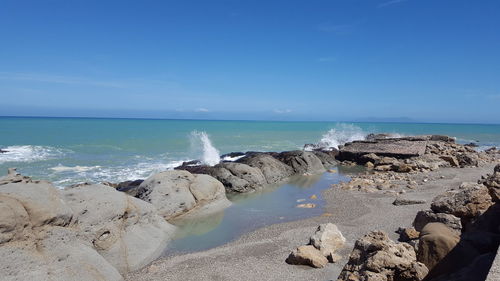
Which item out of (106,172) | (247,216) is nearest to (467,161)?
(247,216)

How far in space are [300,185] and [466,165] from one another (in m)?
12.5

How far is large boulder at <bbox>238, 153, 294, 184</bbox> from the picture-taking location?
19.4 meters

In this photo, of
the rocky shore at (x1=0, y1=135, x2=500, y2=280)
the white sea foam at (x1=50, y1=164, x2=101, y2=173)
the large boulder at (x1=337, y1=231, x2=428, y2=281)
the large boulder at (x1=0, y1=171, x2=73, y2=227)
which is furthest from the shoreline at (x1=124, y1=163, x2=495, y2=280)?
the white sea foam at (x1=50, y1=164, x2=101, y2=173)

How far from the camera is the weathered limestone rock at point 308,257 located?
7516 mm

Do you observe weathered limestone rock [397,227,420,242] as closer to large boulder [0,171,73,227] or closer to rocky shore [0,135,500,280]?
rocky shore [0,135,500,280]

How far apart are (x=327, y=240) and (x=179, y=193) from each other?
6.20m

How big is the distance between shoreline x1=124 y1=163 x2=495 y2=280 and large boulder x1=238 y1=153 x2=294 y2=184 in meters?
4.84

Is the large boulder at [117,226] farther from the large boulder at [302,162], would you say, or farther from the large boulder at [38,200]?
the large boulder at [302,162]

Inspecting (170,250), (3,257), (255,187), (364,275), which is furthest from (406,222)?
(3,257)

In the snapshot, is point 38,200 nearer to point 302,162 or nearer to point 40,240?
point 40,240

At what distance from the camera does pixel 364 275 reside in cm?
510

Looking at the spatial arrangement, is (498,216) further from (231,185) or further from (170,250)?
(231,185)

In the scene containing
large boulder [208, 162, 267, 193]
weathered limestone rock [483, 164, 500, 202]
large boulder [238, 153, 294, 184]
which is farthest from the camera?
large boulder [238, 153, 294, 184]

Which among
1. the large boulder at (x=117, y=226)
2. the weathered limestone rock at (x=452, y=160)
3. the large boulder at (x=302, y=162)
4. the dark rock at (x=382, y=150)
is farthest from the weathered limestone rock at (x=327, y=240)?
the dark rock at (x=382, y=150)
